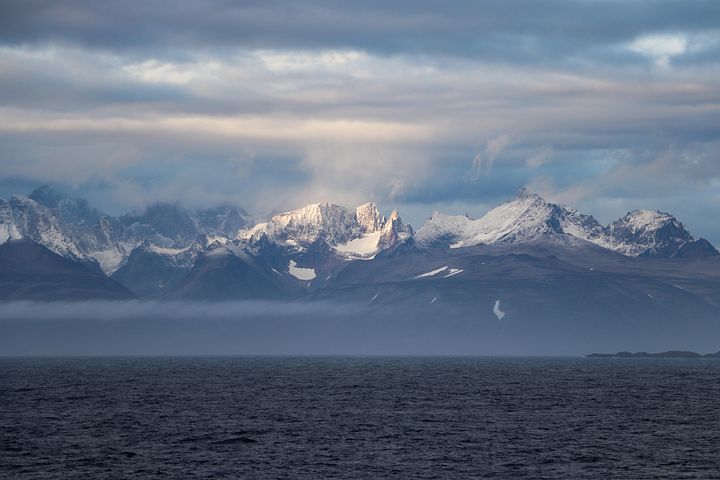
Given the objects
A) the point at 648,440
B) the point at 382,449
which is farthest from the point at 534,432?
the point at 382,449

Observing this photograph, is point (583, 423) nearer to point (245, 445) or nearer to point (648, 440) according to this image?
point (648, 440)

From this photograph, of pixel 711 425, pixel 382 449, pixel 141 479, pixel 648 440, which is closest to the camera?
pixel 141 479

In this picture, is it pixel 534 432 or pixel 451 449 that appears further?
pixel 534 432

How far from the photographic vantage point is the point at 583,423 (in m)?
182

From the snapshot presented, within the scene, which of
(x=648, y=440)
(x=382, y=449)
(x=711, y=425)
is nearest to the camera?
(x=382, y=449)

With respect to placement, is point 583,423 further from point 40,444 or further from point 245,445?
point 40,444

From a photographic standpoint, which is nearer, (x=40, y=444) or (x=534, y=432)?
(x=40, y=444)

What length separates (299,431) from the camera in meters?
169

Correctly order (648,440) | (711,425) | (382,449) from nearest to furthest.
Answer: (382,449), (648,440), (711,425)

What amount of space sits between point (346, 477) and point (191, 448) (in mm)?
29438

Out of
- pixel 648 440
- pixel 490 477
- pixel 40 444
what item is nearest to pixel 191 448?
pixel 40 444

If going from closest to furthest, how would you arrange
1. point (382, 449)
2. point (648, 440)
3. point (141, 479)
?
point (141, 479), point (382, 449), point (648, 440)

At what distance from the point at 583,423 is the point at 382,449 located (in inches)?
1819

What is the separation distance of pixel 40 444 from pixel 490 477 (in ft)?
196
